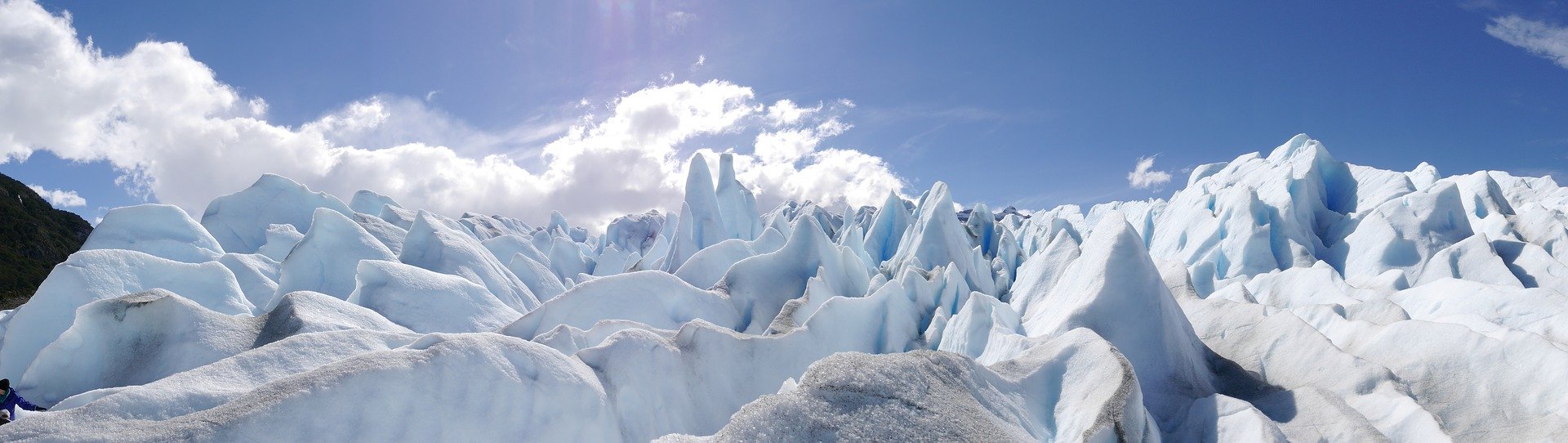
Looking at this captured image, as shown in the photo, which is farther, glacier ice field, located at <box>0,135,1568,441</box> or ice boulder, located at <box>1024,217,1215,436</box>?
ice boulder, located at <box>1024,217,1215,436</box>

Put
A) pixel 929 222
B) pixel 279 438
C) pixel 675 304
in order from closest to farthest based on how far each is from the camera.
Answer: pixel 279 438
pixel 675 304
pixel 929 222

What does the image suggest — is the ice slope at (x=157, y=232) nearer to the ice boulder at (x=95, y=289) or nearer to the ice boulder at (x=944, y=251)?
the ice boulder at (x=95, y=289)

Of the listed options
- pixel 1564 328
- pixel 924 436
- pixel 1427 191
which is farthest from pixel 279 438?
pixel 1427 191

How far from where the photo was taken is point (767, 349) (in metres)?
6.82

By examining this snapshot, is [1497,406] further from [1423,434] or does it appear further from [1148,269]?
[1148,269]

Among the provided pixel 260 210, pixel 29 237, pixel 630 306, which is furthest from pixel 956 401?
pixel 29 237

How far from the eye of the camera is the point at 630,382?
5254 mm

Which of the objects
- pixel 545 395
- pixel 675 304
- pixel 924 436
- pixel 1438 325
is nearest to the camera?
pixel 924 436

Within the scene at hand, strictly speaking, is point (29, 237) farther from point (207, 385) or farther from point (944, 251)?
point (207, 385)

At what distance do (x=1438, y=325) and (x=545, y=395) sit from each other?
6.96 meters

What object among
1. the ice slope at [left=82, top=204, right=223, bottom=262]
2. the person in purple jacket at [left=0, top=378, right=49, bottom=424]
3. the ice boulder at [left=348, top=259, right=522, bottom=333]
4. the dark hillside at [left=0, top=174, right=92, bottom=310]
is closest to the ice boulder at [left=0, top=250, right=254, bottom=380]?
the ice boulder at [left=348, top=259, right=522, bottom=333]

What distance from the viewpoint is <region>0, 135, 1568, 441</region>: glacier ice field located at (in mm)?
3547

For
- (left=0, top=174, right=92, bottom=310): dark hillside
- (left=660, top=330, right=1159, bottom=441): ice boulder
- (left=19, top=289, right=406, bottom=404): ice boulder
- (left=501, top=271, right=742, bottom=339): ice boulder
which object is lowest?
(left=660, top=330, right=1159, bottom=441): ice boulder

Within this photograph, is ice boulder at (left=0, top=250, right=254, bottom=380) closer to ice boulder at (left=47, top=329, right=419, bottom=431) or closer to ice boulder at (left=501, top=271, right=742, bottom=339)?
ice boulder at (left=501, top=271, right=742, bottom=339)
